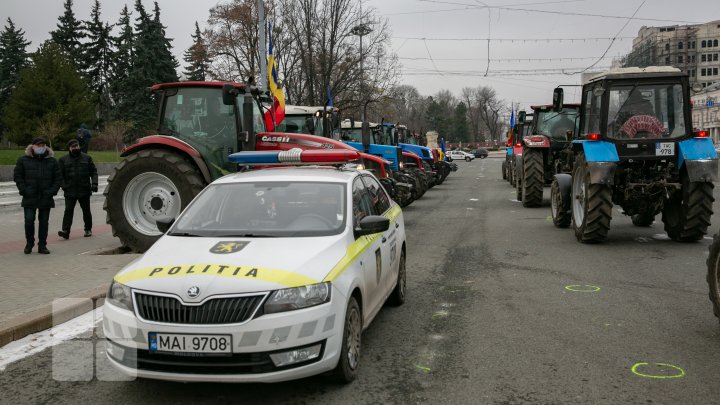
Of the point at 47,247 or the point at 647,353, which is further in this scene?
the point at 47,247

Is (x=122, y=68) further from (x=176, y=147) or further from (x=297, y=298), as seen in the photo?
(x=297, y=298)

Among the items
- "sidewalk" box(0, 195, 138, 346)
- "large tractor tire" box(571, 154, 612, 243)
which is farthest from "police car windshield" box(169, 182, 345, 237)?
"large tractor tire" box(571, 154, 612, 243)

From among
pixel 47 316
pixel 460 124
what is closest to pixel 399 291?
pixel 47 316

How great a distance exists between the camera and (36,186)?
1013cm

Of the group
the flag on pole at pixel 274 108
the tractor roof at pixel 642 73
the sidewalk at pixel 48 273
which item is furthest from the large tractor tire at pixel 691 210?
the sidewalk at pixel 48 273

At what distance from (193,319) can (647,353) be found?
3.61 meters

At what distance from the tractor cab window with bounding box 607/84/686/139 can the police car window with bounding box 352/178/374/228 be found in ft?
21.0

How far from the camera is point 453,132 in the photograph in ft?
438

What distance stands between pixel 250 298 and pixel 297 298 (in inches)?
12.0

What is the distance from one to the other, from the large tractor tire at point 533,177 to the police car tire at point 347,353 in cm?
1339

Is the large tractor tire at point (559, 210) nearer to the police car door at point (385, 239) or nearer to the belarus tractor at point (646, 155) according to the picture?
the belarus tractor at point (646, 155)

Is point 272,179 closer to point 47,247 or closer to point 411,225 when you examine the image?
point 47,247

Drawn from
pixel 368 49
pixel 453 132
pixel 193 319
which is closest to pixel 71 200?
pixel 193 319

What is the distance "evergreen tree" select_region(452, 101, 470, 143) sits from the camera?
132 metres
